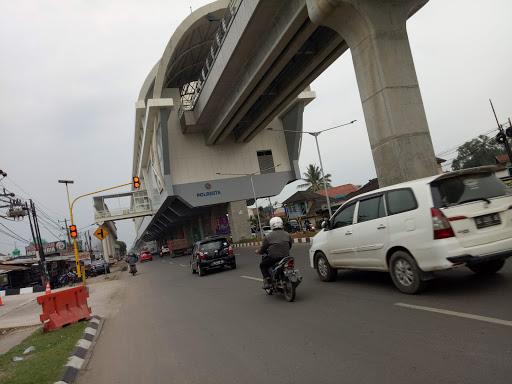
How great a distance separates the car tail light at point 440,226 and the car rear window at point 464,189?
0.51 ft

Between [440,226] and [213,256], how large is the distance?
11.8 meters

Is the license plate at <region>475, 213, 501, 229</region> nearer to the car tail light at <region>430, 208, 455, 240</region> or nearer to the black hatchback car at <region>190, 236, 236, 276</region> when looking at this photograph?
the car tail light at <region>430, 208, 455, 240</region>

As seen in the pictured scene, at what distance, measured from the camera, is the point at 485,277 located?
6867mm

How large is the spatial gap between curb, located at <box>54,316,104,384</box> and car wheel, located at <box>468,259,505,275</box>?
246 inches

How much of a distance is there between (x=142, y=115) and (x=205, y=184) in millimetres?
12390

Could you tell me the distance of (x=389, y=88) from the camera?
48.0ft

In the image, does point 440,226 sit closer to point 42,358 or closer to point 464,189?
point 464,189

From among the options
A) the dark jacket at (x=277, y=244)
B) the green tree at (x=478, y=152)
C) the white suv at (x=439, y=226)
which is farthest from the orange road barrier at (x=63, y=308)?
the green tree at (x=478, y=152)

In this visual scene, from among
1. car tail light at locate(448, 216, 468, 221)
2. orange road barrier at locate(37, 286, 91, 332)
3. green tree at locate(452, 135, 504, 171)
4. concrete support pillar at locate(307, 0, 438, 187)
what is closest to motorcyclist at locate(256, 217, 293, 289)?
car tail light at locate(448, 216, 468, 221)

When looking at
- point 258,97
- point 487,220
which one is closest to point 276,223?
point 487,220

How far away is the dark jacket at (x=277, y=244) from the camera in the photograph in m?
7.95

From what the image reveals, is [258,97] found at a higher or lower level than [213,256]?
higher

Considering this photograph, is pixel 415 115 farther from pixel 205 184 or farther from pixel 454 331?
A: pixel 205 184

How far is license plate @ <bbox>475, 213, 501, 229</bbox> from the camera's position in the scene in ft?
19.2
